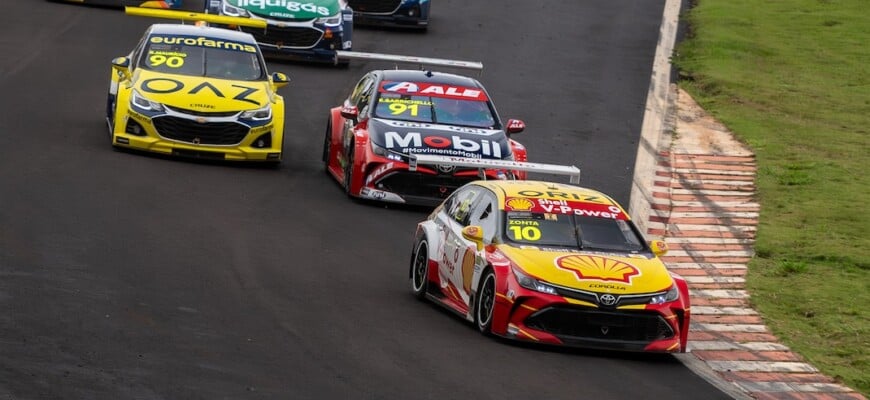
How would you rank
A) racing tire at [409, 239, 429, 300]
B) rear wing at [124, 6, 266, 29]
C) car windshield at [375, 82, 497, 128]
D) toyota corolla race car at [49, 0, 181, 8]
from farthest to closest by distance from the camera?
toyota corolla race car at [49, 0, 181, 8], rear wing at [124, 6, 266, 29], car windshield at [375, 82, 497, 128], racing tire at [409, 239, 429, 300]

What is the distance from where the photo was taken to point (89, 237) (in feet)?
50.8

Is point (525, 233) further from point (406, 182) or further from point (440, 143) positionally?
point (440, 143)

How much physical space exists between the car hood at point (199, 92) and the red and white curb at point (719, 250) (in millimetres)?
5362

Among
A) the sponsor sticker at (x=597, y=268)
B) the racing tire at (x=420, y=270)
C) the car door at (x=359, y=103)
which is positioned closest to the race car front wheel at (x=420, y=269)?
the racing tire at (x=420, y=270)

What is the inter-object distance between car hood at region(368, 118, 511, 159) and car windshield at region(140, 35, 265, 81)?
7.73 feet

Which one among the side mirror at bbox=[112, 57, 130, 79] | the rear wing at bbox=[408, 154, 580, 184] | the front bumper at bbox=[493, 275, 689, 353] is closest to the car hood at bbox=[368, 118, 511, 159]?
the rear wing at bbox=[408, 154, 580, 184]

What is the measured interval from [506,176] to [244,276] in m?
6.22

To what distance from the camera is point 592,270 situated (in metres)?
13.2

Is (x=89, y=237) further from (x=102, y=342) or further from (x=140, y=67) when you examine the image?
(x=140, y=67)

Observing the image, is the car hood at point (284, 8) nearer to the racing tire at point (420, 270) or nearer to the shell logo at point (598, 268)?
the racing tire at point (420, 270)

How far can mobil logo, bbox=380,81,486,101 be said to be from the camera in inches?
842

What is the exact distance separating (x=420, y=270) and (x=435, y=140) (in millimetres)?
4997

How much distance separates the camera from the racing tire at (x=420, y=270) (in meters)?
15.1

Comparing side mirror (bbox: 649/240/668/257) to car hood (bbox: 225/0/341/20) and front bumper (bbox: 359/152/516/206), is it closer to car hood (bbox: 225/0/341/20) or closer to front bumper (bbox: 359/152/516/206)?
front bumper (bbox: 359/152/516/206)
